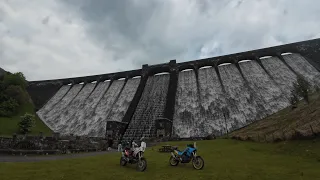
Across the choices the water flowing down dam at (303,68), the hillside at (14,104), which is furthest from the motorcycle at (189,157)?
the hillside at (14,104)

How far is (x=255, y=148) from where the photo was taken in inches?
745

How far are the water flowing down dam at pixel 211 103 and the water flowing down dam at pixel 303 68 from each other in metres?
13.2

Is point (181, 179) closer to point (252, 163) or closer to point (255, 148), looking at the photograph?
point (252, 163)

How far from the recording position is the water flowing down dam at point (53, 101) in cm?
6159

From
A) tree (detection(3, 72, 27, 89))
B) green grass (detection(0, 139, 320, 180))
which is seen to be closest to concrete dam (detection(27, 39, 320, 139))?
tree (detection(3, 72, 27, 89))

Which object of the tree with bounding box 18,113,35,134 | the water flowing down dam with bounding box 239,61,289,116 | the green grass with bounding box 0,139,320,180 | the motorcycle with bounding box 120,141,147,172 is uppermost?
the water flowing down dam with bounding box 239,61,289,116

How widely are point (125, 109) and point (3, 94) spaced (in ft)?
105

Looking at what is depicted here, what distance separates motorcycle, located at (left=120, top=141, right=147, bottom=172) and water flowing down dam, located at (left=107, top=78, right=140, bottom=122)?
32.1 metres

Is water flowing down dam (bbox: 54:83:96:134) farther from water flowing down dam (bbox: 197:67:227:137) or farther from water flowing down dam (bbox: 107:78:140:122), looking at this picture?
water flowing down dam (bbox: 197:67:227:137)

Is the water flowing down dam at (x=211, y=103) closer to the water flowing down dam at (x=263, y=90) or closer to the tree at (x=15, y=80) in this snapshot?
the water flowing down dam at (x=263, y=90)

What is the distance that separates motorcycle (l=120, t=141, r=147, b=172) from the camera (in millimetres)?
13867

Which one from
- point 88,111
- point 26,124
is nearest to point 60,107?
point 88,111

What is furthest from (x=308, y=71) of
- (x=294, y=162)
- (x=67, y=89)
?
(x=67, y=89)

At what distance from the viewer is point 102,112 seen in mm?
51906
